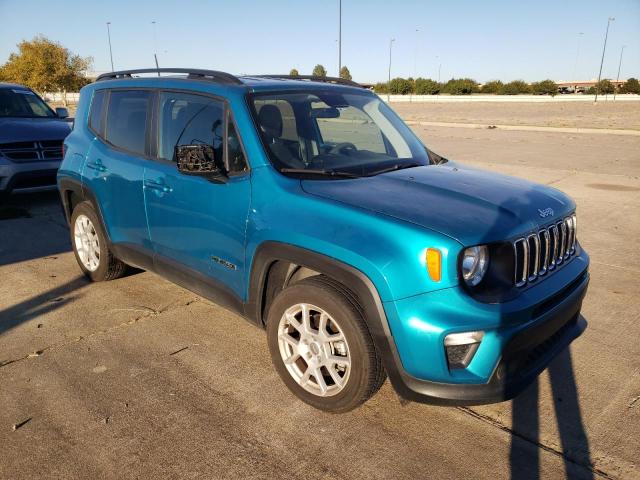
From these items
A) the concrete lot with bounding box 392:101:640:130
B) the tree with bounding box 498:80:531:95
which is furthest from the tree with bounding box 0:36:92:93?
the tree with bounding box 498:80:531:95

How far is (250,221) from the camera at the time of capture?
309 cm

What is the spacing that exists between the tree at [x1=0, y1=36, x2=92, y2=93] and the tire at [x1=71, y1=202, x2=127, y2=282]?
151 feet

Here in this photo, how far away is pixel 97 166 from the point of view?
4449 millimetres

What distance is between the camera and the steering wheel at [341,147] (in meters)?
3.59

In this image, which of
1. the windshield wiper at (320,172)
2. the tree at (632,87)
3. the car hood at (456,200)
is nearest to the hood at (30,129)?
the windshield wiper at (320,172)

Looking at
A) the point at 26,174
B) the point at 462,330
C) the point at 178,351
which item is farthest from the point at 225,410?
the point at 26,174

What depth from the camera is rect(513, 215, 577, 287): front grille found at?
2.67 metres

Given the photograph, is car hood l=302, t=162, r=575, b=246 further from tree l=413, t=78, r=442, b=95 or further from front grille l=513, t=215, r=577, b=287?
tree l=413, t=78, r=442, b=95

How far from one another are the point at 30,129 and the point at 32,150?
405 millimetres

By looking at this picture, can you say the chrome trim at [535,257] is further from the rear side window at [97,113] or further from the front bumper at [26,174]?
the front bumper at [26,174]

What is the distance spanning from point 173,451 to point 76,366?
1.23 metres

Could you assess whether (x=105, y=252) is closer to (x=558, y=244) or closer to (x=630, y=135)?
(x=558, y=244)

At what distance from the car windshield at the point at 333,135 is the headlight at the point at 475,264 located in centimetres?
101

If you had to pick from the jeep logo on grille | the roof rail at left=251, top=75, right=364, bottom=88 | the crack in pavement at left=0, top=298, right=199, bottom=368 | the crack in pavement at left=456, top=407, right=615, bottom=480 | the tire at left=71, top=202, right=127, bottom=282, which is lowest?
the crack in pavement at left=456, top=407, right=615, bottom=480
